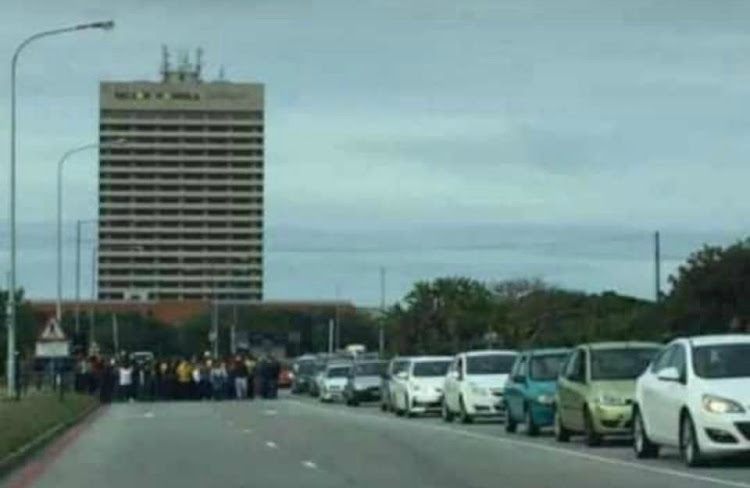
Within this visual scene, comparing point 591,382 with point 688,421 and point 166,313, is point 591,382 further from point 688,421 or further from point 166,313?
point 166,313

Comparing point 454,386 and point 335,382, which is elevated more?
point 454,386

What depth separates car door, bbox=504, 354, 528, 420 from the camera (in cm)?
3647

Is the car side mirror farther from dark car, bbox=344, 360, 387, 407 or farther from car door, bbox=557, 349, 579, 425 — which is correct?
dark car, bbox=344, 360, 387, 407

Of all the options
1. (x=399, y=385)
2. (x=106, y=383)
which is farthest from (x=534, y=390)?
(x=106, y=383)

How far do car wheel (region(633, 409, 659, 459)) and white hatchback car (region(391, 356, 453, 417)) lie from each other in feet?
73.2

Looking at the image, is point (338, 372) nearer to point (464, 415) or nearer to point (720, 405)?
point (464, 415)

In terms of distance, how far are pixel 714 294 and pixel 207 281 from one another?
247ft

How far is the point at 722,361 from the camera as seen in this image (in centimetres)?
2544

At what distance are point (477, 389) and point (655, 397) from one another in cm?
1701

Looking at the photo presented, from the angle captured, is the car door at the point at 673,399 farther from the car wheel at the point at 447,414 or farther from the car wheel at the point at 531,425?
the car wheel at the point at 447,414

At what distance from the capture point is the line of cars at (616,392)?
24500mm

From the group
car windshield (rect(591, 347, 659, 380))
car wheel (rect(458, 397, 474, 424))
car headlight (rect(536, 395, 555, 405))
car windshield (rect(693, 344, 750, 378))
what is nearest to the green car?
car windshield (rect(591, 347, 659, 380))

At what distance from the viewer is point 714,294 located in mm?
62594

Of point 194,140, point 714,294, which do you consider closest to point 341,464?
point 714,294
